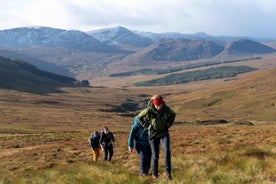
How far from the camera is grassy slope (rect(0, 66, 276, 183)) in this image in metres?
12.2

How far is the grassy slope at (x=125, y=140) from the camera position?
12195 millimetres

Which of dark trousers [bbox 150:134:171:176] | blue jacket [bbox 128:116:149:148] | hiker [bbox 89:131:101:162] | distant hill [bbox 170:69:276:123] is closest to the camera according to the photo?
dark trousers [bbox 150:134:171:176]

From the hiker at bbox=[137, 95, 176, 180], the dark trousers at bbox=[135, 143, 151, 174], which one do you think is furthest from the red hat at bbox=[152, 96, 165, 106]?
the dark trousers at bbox=[135, 143, 151, 174]

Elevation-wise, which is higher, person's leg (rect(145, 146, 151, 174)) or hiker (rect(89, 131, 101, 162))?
person's leg (rect(145, 146, 151, 174))

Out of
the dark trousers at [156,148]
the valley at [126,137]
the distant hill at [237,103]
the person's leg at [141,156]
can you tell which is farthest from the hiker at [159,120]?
the distant hill at [237,103]

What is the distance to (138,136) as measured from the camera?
13.2 meters

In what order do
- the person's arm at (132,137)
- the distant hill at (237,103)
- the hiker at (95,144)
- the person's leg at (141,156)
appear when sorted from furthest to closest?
1. the distant hill at (237,103)
2. the hiker at (95,144)
3. the person's leg at (141,156)
4. the person's arm at (132,137)

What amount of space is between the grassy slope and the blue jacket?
3.50 ft

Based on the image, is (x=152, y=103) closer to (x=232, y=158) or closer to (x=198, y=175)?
(x=198, y=175)

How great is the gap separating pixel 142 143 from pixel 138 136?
10.5 inches

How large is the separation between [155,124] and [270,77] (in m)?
166

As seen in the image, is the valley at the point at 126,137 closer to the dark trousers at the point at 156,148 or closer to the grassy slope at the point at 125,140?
the grassy slope at the point at 125,140

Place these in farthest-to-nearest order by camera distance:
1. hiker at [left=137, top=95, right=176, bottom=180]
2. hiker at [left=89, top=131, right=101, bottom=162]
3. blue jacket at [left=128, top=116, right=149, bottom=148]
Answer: hiker at [left=89, top=131, right=101, bottom=162], blue jacket at [left=128, top=116, right=149, bottom=148], hiker at [left=137, top=95, right=176, bottom=180]

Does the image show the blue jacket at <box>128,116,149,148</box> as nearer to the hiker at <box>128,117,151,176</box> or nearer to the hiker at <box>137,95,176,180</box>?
the hiker at <box>128,117,151,176</box>
